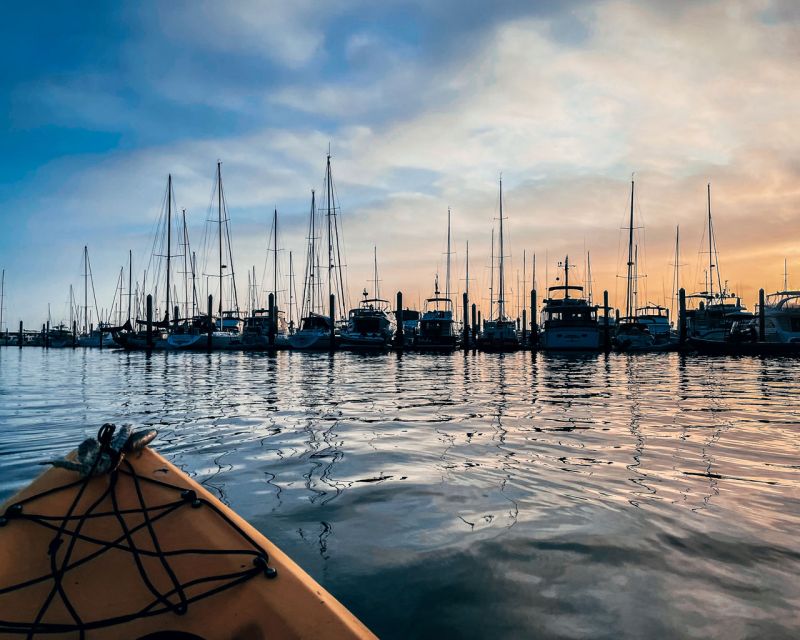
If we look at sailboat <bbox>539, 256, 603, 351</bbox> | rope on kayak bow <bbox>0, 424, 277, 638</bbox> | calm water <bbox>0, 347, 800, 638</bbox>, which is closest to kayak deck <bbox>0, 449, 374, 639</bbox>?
rope on kayak bow <bbox>0, 424, 277, 638</bbox>

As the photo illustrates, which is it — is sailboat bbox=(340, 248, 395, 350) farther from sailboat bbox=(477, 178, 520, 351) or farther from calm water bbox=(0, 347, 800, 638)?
calm water bbox=(0, 347, 800, 638)

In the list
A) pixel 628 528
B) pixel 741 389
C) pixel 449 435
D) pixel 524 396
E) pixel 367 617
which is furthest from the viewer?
pixel 741 389

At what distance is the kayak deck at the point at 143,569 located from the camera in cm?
193

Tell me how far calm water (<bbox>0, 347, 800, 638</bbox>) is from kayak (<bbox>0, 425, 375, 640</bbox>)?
692 mm

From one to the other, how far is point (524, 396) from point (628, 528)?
8202mm

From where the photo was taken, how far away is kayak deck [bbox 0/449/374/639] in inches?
76.0

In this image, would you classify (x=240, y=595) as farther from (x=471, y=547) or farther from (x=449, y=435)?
(x=449, y=435)

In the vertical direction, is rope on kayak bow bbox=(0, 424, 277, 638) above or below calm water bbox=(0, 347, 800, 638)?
above

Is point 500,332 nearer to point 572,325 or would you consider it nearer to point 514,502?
point 572,325

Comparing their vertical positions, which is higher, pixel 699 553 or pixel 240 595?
pixel 240 595

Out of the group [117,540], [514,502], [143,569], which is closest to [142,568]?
[143,569]

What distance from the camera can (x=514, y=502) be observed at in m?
4.20

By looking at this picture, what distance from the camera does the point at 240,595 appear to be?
6.75ft

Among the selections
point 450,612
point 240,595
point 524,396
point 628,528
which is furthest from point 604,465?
point 524,396
